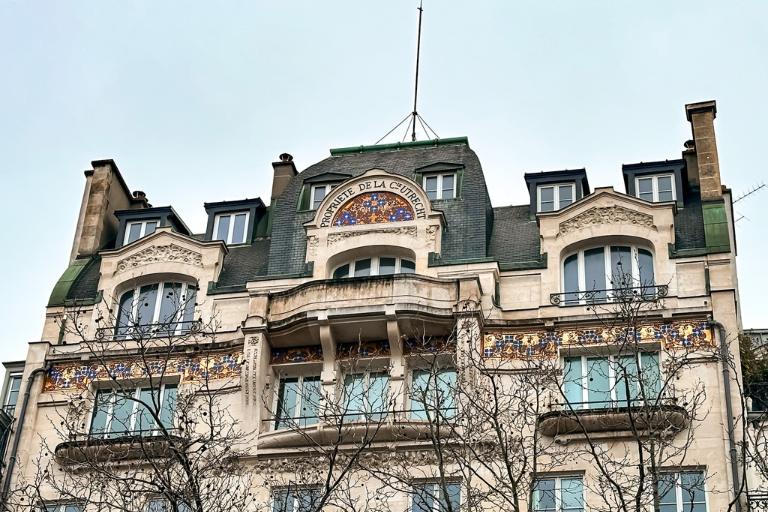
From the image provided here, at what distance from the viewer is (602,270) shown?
31922 millimetres

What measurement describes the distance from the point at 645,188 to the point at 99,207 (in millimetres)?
13988

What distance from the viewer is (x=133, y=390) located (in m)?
31.9

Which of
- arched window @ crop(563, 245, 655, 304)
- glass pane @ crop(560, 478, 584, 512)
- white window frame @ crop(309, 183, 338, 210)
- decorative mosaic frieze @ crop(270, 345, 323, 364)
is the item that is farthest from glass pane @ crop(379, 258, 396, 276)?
glass pane @ crop(560, 478, 584, 512)

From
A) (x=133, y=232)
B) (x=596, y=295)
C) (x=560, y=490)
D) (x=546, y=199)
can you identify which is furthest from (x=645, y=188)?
(x=133, y=232)

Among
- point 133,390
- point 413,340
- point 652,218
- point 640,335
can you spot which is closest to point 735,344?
point 640,335

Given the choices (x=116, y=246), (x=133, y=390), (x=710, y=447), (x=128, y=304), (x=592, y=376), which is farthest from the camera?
(x=116, y=246)

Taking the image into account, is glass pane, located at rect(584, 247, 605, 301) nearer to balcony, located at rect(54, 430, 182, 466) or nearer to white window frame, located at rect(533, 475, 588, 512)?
white window frame, located at rect(533, 475, 588, 512)

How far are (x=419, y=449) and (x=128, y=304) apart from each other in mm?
9023

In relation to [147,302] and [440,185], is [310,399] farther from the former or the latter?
[440,185]

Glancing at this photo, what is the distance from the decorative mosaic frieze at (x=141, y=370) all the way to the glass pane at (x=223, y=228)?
16.4ft

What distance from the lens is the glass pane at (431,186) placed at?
112ft

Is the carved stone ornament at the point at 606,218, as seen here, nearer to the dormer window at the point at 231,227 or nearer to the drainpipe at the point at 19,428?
the dormer window at the point at 231,227

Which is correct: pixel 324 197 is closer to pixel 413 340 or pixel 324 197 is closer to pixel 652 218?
pixel 413 340

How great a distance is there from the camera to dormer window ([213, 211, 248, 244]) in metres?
36.0
